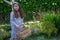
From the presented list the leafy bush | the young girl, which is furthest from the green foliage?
the leafy bush

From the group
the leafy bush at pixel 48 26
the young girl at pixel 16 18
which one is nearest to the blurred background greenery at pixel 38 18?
the leafy bush at pixel 48 26

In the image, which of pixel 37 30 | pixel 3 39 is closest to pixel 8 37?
pixel 3 39

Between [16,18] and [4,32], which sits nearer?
[16,18]

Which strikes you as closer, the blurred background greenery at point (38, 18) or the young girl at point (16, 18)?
the young girl at point (16, 18)

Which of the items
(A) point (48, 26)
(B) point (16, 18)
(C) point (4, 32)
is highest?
(B) point (16, 18)

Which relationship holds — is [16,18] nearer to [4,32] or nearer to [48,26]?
[4,32]

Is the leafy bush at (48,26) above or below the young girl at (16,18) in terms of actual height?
below

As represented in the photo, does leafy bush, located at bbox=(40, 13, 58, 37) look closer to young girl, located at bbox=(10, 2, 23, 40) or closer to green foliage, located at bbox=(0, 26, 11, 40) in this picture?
green foliage, located at bbox=(0, 26, 11, 40)

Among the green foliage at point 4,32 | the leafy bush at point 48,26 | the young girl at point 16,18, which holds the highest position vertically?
the young girl at point 16,18

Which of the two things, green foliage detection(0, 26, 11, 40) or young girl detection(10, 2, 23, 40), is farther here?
green foliage detection(0, 26, 11, 40)

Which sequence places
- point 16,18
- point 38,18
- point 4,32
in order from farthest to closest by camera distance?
point 38,18, point 4,32, point 16,18

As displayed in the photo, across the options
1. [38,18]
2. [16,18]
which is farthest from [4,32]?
[38,18]

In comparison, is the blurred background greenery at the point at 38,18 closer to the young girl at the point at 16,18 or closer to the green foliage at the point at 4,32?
the green foliage at the point at 4,32

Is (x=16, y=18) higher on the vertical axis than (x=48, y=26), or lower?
higher
